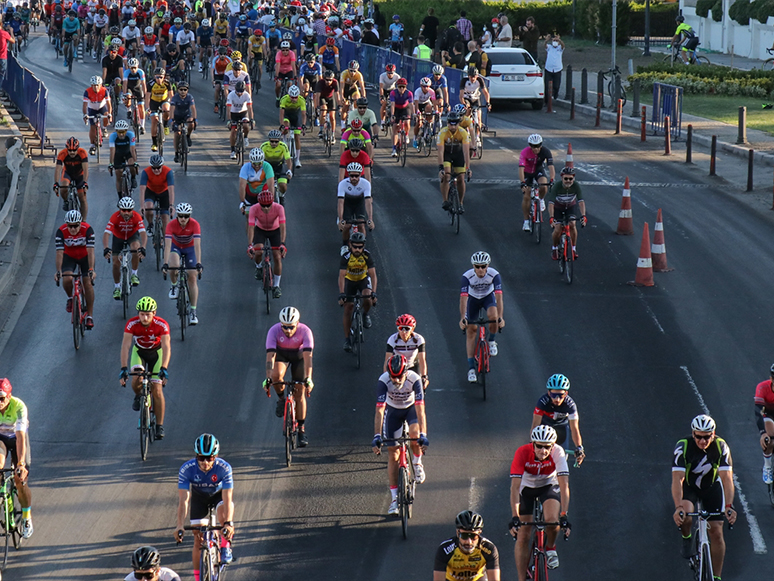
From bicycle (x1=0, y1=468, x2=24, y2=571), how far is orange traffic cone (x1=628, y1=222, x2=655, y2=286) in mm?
11414

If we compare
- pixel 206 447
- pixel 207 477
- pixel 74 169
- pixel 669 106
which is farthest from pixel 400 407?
pixel 669 106

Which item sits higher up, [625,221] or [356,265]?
[356,265]

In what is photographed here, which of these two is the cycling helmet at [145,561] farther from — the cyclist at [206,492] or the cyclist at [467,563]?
the cyclist at [467,563]

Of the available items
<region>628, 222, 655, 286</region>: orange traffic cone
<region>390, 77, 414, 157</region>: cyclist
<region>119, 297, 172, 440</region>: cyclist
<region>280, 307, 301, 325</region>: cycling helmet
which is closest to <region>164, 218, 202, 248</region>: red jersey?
<region>119, 297, 172, 440</region>: cyclist

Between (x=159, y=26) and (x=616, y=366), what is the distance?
34.5m

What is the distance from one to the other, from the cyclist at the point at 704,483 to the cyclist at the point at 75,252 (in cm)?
984

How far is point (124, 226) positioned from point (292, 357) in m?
5.86

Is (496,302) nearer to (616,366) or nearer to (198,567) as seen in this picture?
(616,366)

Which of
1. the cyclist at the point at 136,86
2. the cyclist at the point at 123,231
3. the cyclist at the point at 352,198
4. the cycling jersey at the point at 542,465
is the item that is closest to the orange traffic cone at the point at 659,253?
the cyclist at the point at 352,198

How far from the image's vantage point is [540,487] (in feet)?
36.0

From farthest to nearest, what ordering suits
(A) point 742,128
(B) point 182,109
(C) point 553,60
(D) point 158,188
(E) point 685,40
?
(E) point 685,40, (C) point 553,60, (A) point 742,128, (B) point 182,109, (D) point 158,188

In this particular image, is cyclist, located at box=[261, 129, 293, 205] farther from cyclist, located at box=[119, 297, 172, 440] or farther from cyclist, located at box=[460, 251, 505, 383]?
cyclist, located at box=[119, 297, 172, 440]

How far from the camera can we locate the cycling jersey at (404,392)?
492 inches

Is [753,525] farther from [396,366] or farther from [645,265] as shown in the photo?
[645,265]
